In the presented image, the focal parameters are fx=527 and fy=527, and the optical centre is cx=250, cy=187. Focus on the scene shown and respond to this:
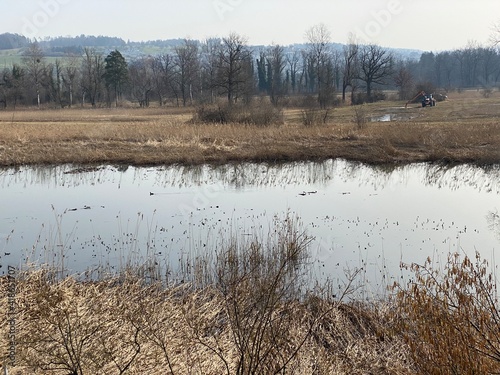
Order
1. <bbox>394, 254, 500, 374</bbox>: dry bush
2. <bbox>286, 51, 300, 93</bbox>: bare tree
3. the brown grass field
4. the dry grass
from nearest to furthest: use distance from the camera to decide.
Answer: <bbox>394, 254, 500, 374</bbox>: dry bush
the dry grass
the brown grass field
<bbox>286, 51, 300, 93</bbox>: bare tree

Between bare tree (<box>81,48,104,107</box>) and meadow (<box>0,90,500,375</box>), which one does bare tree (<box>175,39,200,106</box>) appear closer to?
bare tree (<box>81,48,104,107</box>)

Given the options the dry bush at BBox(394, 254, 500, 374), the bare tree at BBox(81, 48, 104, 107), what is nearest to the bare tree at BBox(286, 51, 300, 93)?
the bare tree at BBox(81, 48, 104, 107)

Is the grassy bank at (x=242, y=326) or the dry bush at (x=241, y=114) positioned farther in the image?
the dry bush at (x=241, y=114)

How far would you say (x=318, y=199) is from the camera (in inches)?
558

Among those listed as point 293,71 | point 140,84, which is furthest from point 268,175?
point 293,71

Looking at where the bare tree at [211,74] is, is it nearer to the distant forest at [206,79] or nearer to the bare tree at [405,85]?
the distant forest at [206,79]

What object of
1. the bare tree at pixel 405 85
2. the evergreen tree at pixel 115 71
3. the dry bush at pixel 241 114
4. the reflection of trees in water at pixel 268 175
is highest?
the evergreen tree at pixel 115 71

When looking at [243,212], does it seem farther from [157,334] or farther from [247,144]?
[247,144]

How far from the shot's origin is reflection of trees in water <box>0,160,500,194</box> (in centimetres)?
1661

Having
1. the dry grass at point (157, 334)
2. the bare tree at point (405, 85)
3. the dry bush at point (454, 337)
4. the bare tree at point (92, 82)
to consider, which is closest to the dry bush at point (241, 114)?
the dry grass at point (157, 334)

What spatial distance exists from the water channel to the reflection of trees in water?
35mm

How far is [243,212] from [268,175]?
558 cm

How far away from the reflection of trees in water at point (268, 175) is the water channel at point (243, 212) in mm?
35

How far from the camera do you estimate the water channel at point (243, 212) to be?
370 inches
